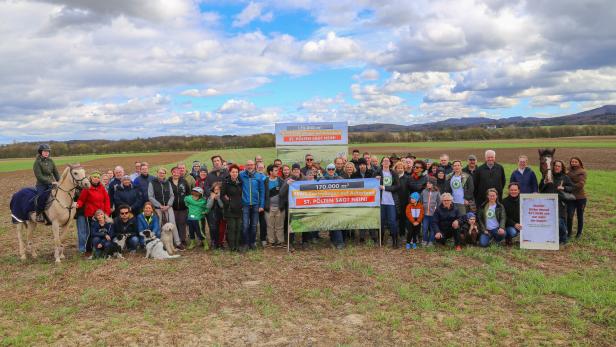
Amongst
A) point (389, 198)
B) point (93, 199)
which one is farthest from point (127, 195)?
point (389, 198)

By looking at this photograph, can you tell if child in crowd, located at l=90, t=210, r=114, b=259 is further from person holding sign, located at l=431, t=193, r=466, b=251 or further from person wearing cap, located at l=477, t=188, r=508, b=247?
person wearing cap, located at l=477, t=188, r=508, b=247

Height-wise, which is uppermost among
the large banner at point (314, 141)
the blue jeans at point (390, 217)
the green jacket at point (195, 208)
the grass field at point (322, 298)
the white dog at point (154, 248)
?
the large banner at point (314, 141)

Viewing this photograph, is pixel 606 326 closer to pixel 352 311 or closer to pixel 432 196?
pixel 352 311

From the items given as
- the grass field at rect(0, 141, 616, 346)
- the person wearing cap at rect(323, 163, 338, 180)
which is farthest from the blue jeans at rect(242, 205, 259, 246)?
the person wearing cap at rect(323, 163, 338, 180)

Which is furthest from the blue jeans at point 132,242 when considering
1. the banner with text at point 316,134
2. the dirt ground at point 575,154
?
the dirt ground at point 575,154

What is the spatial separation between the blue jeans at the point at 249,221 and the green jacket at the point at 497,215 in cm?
516

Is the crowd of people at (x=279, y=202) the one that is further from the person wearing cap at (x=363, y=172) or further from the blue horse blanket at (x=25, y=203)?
the blue horse blanket at (x=25, y=203)

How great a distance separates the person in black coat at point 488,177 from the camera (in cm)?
998

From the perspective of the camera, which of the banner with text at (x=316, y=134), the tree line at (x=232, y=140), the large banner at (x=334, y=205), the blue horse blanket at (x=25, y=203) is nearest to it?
the blue horse blanket at (x=25, y=203)

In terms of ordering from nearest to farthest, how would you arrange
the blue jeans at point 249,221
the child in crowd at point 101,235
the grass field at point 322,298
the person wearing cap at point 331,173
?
the grass field at point 322,298
the child in crowd at point 101,235
the blue jeans at point 249,221
the person wearing cap at point 331,173

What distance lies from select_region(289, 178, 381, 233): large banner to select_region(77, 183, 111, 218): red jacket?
436cm

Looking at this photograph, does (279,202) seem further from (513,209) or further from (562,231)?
(562,231)

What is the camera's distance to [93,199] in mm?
9672

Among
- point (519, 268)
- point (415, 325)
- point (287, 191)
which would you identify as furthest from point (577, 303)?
point (287, 191)
